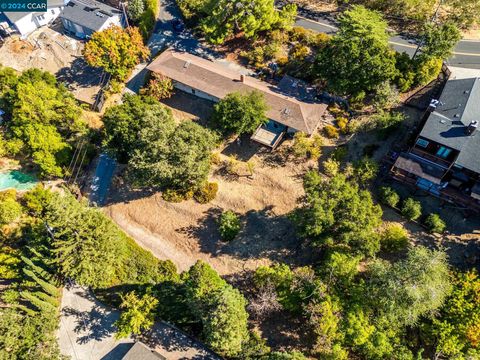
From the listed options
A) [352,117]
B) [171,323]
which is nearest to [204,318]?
[171,323]

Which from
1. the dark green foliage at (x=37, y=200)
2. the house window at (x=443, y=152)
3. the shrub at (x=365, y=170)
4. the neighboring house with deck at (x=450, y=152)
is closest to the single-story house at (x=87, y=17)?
the dark green foliage at (x=37, y=200)

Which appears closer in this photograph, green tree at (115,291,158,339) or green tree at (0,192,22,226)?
green tree at (115,291,158,339)

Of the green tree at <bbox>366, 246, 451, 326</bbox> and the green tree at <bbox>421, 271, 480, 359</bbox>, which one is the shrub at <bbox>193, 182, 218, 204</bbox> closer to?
the green tree at <bbox>366, 246, 451, 326</bbox>

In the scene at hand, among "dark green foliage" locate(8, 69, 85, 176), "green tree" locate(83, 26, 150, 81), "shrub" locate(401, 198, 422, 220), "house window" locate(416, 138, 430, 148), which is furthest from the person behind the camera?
"green tree" locate(83, 26, 150, 81)

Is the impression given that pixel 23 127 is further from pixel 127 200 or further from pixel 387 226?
pixel 387 226

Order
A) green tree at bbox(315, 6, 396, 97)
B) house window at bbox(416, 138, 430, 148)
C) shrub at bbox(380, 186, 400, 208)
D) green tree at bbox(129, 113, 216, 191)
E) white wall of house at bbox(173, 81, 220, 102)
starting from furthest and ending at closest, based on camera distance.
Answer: white wall of house at bbox(173, 81, 220, 102) → green tree at bbox(315, 6, 396, 97) → green tree at bbox(129, 113, 216, 191) → shrub at bbox(380, 186, 400, 208) → house window at bbox(416, 138, 430, 148)

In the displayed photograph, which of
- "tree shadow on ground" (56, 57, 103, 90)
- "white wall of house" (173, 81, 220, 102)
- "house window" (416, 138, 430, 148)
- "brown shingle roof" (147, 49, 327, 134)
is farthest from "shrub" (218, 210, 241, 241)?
"tree shadow on ground" (56, 57, 103, 90)

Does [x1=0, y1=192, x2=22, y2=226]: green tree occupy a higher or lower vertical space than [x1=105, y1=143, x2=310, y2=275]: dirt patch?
lower
